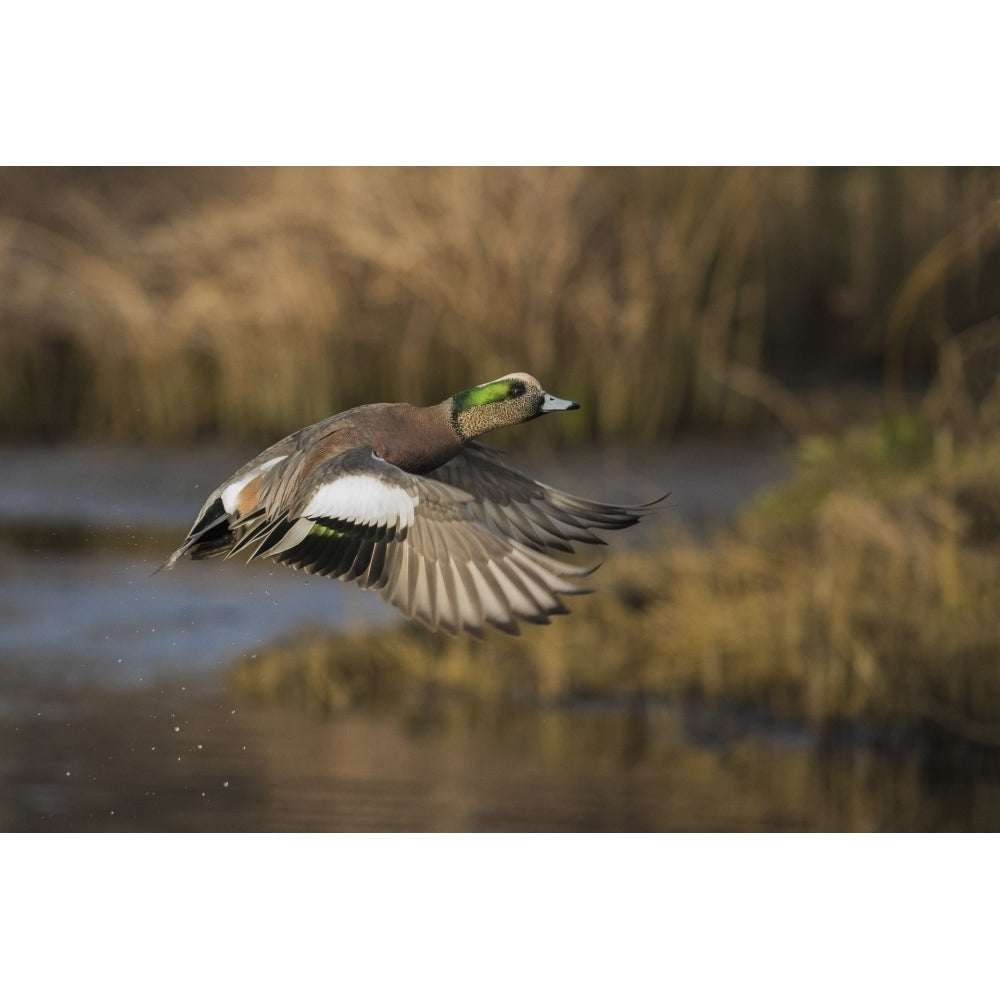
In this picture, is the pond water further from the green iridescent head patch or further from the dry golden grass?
the green iridescent head patch

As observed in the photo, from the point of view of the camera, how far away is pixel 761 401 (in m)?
5.21

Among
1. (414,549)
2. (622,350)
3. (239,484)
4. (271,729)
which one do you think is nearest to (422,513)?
(414,549)

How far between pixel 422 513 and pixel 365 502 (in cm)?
12

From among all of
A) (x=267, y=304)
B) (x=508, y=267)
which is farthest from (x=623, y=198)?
(x=267, y=304)

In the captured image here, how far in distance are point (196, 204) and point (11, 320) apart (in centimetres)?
62

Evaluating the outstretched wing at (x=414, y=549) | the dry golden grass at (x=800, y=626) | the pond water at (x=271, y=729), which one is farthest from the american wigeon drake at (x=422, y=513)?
the dry golden grass at (x=800, y=626)

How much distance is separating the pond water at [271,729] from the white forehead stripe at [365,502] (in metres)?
1.41

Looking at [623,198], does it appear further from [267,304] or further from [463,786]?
[463,786]

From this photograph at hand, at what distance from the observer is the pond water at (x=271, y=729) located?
4527mm

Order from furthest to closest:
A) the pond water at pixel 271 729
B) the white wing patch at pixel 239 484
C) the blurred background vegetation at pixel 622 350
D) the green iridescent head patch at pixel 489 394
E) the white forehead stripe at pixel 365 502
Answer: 1. the blurred background vegetation at pixel 622 350
2. the pond water at pixel 271 729
3. the white wing patch at pixel 239 484
4. the green iridescent head patch at pixel 489 394
5. the white forehead stripe at pixel 365 502

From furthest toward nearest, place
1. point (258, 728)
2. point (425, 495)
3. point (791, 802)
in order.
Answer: point (258, 728)
point (791, 802)
point (425, 495)

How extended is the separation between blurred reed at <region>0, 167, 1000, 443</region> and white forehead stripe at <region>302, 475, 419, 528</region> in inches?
60.2

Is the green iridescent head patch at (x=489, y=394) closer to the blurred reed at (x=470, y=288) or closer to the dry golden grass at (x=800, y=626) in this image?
the blurred reed at (x=470, y=288)

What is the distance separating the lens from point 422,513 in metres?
3.20
